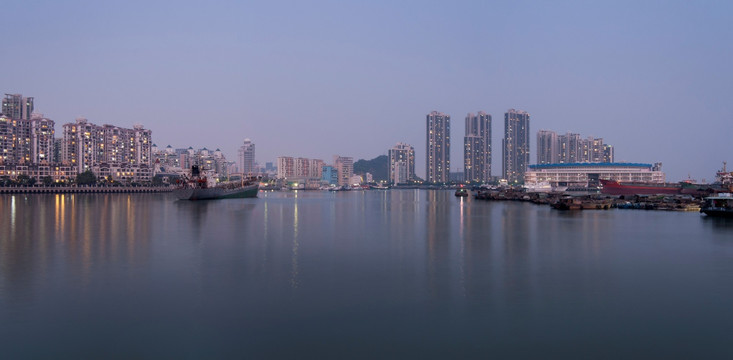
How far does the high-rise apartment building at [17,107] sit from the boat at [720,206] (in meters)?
201

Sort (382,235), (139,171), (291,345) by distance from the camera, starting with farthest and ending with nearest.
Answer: (139,171)
(382,235)
(291,345)

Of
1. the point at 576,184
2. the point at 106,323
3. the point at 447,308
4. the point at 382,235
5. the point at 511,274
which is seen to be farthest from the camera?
the point at 576,184

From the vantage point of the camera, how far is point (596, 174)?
368ft

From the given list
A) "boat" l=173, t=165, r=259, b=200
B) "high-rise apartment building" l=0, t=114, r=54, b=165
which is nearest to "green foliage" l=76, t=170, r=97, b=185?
"high-rise apartment building" l=0, t=114, r=54, b=165

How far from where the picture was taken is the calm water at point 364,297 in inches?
363

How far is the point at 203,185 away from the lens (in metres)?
67.1

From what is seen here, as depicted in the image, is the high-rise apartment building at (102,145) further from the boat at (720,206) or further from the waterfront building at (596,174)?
the boat at (720,206)

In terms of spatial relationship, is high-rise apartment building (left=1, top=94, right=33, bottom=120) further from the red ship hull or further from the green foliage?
the red ship hull

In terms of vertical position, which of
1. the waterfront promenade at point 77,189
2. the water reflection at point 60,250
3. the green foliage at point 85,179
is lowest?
the water reflection at point 60,250

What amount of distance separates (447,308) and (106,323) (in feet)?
23.5

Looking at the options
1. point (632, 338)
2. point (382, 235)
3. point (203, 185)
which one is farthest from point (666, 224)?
point (203, 185)

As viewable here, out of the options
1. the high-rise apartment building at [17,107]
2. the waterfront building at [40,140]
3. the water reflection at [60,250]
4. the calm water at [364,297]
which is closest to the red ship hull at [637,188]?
the calm water at [364,297]

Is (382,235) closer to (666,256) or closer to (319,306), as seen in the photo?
(666,256)

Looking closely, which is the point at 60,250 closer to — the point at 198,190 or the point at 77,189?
the point at 198,190
